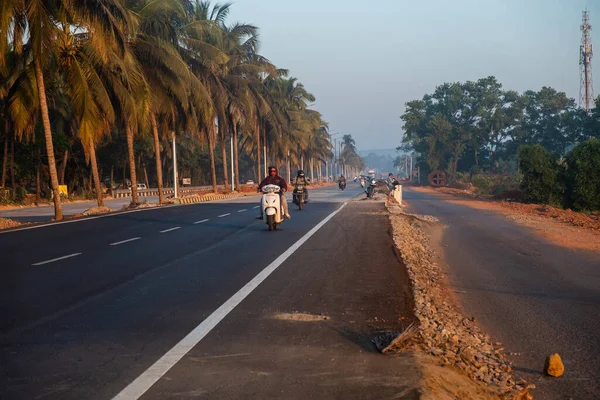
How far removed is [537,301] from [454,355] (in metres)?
3.77

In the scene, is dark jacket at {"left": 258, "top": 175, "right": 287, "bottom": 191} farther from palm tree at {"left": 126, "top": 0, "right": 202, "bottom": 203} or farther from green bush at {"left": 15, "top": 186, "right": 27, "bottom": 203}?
green bush at {"left": 15, "top": 186, "right": 27, "bottom": 203}

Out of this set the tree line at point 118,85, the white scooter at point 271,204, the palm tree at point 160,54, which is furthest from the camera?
the palm tree at point 160,54

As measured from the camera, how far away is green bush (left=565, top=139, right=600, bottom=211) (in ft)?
101

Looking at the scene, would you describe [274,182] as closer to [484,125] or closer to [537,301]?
[537,301]

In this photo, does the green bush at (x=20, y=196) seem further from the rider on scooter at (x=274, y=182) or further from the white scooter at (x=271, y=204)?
the white scooter at (x=271, y=204)

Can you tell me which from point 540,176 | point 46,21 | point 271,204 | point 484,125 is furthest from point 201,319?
point 484,125

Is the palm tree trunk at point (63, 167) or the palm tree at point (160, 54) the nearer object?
the palm tree at point (160, 54)

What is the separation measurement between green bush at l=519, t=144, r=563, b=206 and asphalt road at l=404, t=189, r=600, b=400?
698 inches

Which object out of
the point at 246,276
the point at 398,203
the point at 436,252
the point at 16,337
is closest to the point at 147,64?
the point at 398,203

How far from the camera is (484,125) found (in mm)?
78750

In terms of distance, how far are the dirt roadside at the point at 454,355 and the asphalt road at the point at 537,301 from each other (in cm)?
20

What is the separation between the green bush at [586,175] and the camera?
30703mm

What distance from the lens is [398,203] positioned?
33.2 meters

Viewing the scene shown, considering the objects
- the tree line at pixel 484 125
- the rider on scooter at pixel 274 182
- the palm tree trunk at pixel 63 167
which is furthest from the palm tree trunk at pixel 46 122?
the tree line at pixel 484 125
